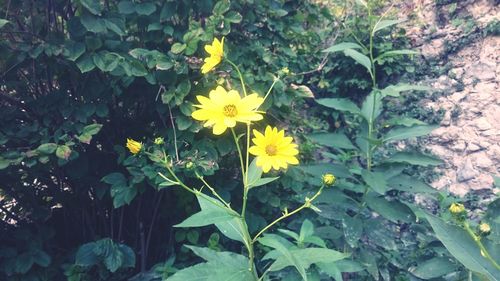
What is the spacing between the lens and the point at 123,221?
1916 mm

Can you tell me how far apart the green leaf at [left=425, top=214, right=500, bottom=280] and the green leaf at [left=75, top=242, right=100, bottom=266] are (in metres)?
1.21

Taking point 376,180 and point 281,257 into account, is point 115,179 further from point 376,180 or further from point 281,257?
point 376,180

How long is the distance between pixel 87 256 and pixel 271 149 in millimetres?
953

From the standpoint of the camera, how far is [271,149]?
1101 mm

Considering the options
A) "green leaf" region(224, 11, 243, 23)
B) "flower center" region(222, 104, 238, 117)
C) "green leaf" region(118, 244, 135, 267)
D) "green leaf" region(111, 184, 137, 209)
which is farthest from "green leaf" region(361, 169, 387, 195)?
"green leaf" region(118, 244, 135, 267)

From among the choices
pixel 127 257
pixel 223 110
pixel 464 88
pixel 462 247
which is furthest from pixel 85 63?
pixel 464 88

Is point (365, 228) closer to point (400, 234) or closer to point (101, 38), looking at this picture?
point (400, 234)

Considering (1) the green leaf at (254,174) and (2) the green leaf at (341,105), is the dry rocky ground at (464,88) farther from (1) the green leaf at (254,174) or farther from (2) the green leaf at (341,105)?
(1) the green leaf at (254,174)

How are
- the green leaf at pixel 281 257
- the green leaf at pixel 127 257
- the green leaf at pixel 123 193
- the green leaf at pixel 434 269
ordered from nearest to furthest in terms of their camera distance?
the green leaf at pixel 281 257
the green leaf at pixel 434 269
the green leaf at pixel 123 193
the green leaf at pixel 127 257

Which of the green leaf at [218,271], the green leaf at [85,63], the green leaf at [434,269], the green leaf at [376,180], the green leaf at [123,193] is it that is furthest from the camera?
the green leaf at [123,193]

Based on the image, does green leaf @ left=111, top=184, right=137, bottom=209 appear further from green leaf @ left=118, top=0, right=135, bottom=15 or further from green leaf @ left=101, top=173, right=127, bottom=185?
green leaf @ left=118, top=0, right=135, bottom=15

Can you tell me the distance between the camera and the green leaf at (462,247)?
3.18 ft

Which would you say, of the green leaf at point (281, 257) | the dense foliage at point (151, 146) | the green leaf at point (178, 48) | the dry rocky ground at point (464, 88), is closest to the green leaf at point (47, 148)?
the dense foliage at point (151, 146)

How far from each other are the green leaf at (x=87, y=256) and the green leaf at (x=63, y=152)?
0.45 metres
